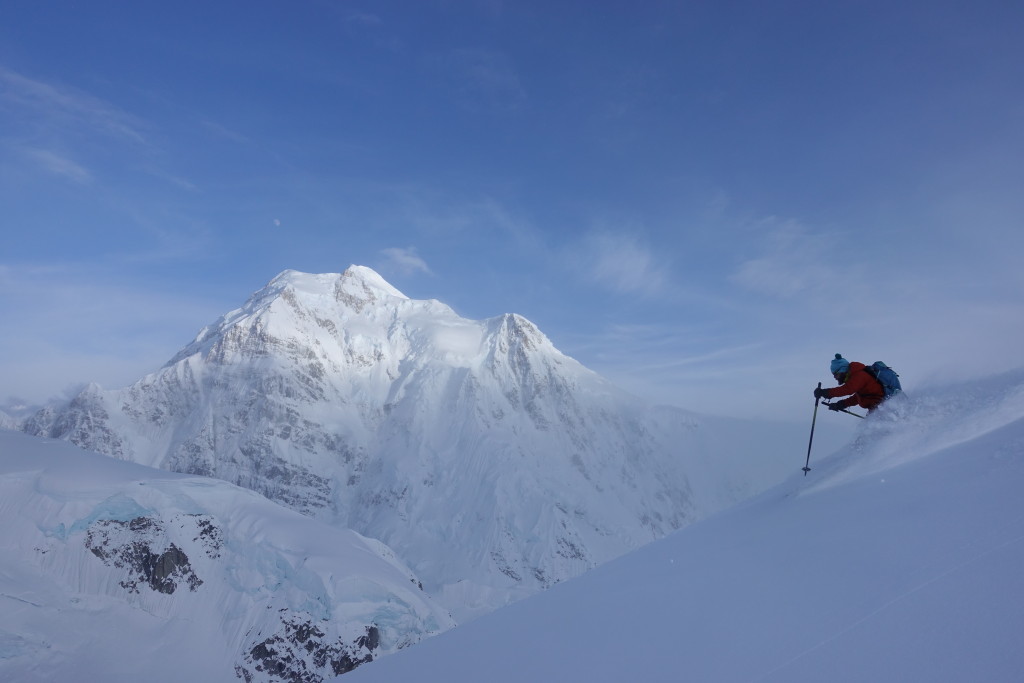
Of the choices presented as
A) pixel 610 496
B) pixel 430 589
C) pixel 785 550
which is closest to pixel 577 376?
pixel 610 496

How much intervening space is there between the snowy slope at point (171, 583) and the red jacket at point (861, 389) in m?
56.7

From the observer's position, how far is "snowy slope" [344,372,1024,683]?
246 centimetres

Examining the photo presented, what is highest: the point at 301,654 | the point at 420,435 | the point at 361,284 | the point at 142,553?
the point at 361,284

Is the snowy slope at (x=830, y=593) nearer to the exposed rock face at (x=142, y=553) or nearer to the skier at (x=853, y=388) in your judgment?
the skier at (x=853, y=388)

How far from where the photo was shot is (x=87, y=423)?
14425 centimetres

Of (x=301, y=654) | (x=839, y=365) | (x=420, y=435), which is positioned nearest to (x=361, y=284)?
(x=420, y=435)

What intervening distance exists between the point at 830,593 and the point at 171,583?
6550 centimetres

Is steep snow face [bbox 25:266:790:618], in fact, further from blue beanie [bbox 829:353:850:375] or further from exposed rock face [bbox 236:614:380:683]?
blue beanie [bbox 829:353:850:375]

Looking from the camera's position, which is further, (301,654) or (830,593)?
(301,654)

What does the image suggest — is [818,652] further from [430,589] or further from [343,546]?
[430,589]

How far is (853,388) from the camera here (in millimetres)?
7219

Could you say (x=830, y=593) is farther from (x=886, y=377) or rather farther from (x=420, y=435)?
(x=420, y=435)

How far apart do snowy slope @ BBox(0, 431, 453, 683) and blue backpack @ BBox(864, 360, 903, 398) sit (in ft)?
187

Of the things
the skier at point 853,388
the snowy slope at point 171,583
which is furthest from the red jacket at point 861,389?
the snowy slope at point 171,583
